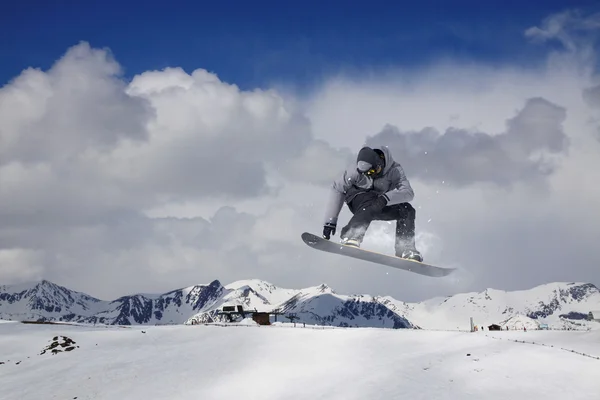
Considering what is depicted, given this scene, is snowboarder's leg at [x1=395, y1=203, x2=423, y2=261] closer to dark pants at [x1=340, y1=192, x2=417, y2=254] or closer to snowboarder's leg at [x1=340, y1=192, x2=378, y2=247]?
dark pants at [x1=340, y1=192, x2=417, y2=254]

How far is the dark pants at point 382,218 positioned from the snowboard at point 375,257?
0.31 metres

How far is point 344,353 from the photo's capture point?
131ft

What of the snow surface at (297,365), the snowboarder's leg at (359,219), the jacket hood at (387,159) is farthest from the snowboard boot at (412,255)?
the snow surface at (297,365)

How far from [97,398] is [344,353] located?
1626 centimetres

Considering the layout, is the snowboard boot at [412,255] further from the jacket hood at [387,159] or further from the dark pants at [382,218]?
the jacket hood at [387,159]

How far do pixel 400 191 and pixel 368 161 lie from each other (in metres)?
1.21

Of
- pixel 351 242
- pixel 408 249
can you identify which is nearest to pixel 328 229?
pixel 351 242

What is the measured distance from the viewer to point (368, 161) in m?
→ 10.1

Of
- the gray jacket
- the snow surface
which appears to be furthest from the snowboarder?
the snow surface

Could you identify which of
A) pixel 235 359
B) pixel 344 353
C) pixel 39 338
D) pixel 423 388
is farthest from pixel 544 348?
pixel 39 338

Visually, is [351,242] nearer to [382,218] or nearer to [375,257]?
[382,218]

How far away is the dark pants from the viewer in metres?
11.2

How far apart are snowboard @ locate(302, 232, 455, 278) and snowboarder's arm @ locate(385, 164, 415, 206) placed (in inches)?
50.5

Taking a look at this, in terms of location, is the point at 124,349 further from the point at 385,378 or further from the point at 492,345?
the point at 492,345
